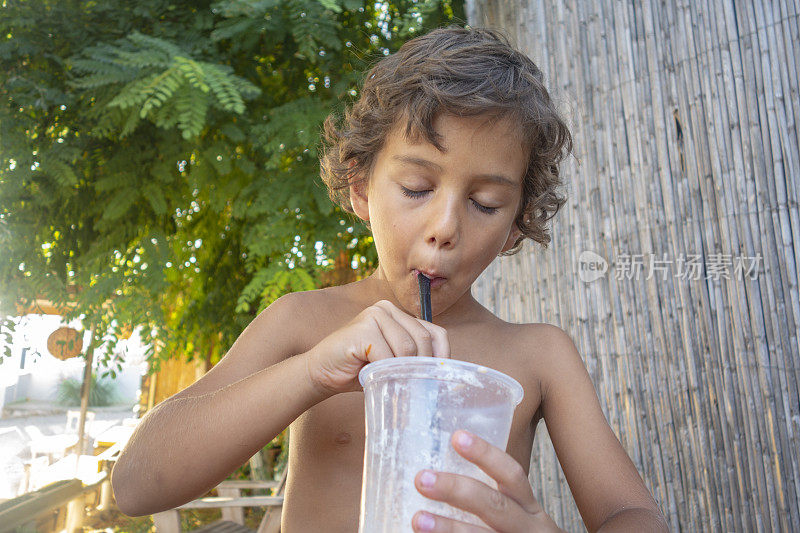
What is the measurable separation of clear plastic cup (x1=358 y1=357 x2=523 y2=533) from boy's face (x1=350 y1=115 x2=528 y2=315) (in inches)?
16.2

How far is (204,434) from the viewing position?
966 millimetres

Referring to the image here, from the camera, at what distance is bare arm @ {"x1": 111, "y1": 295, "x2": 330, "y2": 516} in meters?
0.94

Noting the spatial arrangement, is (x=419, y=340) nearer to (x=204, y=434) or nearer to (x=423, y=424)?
(x=423, y=424)

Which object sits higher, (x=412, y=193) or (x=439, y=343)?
(x=412, y=193)

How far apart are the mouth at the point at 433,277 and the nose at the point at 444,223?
6cm

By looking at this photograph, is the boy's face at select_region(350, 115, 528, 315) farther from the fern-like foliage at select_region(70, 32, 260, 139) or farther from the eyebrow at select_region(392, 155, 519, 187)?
the fern-like foliage at select_region(70, 32, 260, 139)

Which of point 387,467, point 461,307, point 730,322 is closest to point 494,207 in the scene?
point 461,307

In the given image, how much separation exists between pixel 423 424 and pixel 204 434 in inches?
16.2

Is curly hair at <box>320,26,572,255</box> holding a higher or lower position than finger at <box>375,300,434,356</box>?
higher

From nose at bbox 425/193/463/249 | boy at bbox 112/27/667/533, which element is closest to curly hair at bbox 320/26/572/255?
boy at bbox 112/27/667/533

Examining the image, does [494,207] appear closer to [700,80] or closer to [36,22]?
[700,80]

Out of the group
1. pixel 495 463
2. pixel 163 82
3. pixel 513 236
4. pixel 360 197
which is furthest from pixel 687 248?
pixel 163 82

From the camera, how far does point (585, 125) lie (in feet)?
7.79

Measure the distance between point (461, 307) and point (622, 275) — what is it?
0.92 metres
